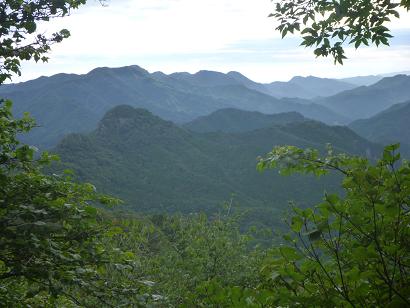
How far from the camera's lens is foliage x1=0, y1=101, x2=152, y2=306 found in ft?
13.0

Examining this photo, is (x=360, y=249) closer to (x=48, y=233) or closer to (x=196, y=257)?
(x=48, y=233)

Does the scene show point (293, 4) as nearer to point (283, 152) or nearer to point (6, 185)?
point (283, 152)

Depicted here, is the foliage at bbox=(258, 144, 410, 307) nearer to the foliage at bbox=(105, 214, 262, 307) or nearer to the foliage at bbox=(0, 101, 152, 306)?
the foliage at bbox=(0, 101, 152, 306)

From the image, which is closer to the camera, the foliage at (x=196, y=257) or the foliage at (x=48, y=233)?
the foliage at (x=48, y=233)

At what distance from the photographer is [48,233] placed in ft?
12.6

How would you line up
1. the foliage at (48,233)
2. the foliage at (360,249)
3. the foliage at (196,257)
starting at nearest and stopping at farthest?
1. the foliage at (360,249)
2. the foliage at (48,233)
3. the foliage at (196,257)

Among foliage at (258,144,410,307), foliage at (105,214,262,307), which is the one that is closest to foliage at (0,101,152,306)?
foliage at (258,144,410,307)

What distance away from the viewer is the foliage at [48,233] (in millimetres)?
3975

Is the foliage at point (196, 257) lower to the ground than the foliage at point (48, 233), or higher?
lower

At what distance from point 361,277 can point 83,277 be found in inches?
123

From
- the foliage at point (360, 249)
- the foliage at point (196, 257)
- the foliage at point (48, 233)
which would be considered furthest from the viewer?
the foliage at point (196, 257)

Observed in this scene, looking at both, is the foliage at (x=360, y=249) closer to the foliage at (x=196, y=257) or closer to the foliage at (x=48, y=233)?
the foliage at (x=48, y=233)

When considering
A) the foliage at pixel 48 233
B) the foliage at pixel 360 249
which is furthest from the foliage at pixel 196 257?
the foliage at pixel 360 249

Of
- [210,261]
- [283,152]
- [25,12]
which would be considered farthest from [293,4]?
[210,261]
